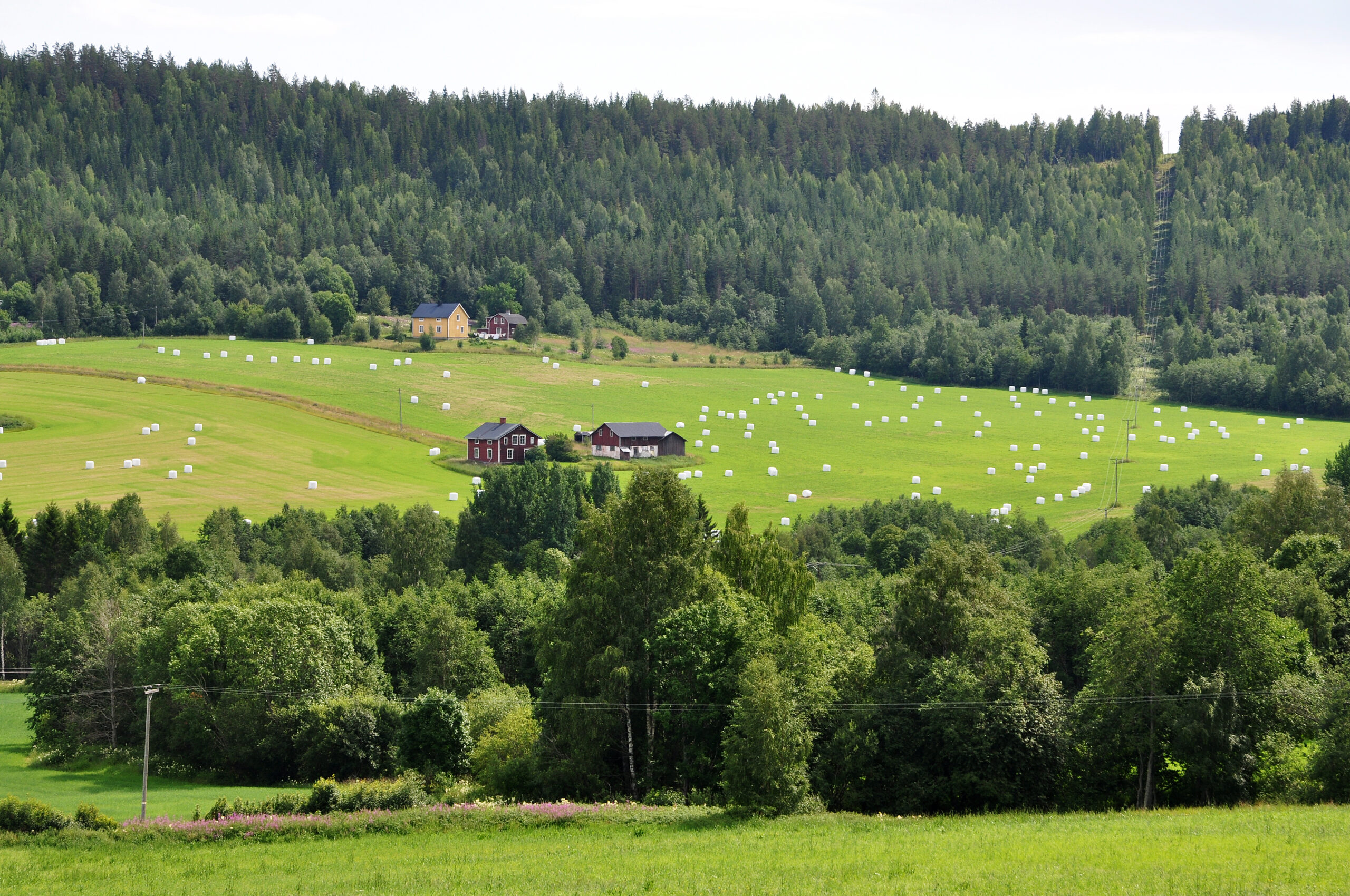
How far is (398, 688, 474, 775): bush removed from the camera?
41.7m

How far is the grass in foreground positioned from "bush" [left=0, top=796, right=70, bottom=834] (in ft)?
3.49

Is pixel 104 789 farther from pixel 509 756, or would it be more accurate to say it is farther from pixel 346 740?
pixel 509 756

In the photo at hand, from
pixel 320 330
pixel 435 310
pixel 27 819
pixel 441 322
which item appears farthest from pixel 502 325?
pixel 27 819

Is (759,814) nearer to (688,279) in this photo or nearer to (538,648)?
(538,648)

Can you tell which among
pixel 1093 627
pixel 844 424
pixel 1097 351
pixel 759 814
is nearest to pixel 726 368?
pixel 844 424

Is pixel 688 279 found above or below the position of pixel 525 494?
above

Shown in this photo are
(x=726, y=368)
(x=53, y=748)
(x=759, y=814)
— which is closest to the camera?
(x=759, y=814)

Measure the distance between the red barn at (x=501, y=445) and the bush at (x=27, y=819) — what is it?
69.9 m

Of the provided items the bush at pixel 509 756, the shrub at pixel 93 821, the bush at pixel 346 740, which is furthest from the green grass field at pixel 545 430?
the shrub at pixel 93 821

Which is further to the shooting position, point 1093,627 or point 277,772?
point 1093,627

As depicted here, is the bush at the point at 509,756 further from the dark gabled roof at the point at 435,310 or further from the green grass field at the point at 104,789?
the dark gabled roof at the point at 435,310

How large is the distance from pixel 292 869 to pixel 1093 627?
31641 millimetres

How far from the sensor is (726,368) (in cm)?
14912

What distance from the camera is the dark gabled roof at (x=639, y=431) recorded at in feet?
348
